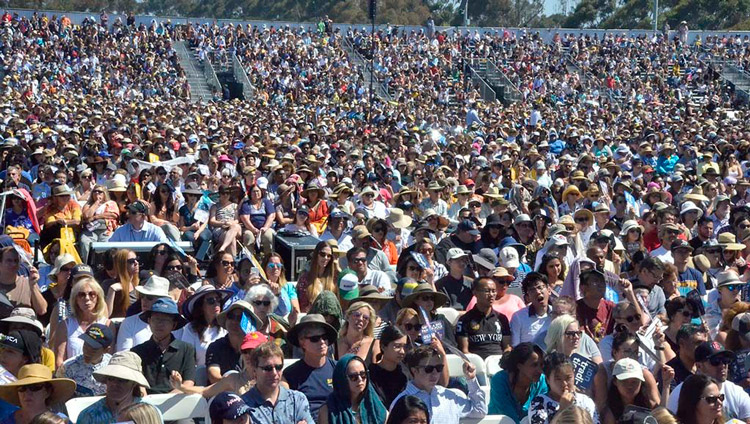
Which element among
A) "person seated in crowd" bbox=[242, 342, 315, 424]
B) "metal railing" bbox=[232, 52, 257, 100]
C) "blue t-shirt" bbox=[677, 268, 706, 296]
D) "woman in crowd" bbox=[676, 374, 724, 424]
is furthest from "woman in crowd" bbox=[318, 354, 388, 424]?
"metal railing" bbox=[232, 52, 257, 100]

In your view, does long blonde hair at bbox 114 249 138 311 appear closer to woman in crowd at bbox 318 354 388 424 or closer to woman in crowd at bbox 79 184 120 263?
woman in crowd at bbox 79 184 120 263

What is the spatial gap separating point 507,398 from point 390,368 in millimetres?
643

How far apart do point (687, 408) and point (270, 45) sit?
118 feet

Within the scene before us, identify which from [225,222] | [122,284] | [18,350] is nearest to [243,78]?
[225,222]

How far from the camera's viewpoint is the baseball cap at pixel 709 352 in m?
6.09

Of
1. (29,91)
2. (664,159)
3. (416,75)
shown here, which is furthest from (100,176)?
(416,75)

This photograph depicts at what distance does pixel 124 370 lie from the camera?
5.27 m

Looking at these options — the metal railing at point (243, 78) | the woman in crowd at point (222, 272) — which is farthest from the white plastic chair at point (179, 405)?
the metal railing at point (243, 78)

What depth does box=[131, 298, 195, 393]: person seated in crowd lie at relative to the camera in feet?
19.9

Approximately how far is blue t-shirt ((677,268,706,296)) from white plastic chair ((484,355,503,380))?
300 cm

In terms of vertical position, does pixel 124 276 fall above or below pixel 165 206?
above

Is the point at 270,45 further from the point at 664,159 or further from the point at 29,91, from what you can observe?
the point at 664,159

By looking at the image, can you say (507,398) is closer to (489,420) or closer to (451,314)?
(489,420)

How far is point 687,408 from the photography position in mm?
5684
